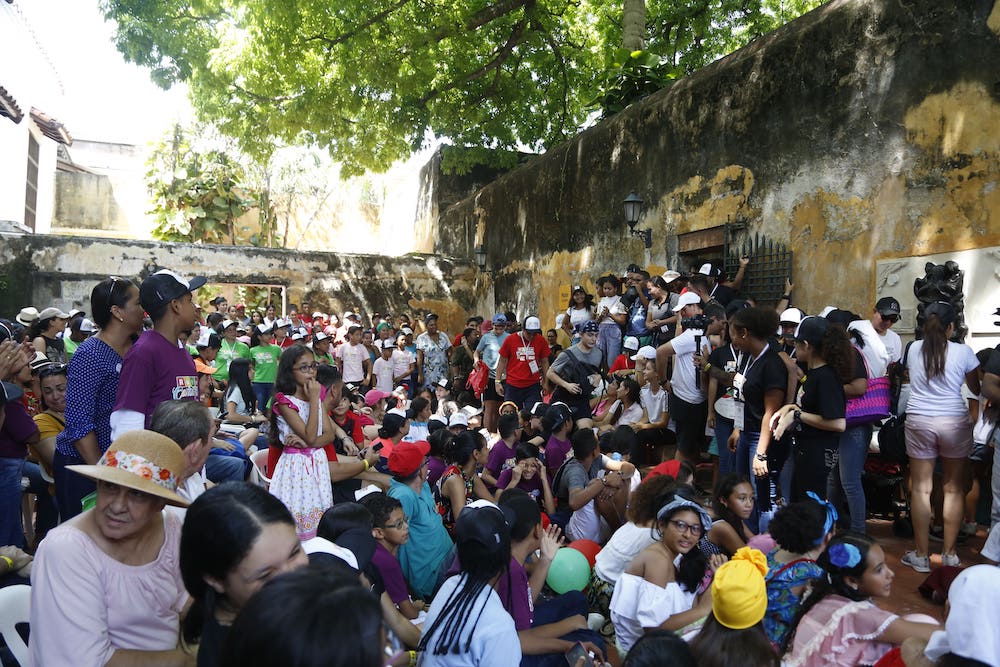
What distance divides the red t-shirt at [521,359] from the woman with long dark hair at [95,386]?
5108 mm

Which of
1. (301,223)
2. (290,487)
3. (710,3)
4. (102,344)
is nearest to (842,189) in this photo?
(290,487)

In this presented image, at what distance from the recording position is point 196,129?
1998 centimetres

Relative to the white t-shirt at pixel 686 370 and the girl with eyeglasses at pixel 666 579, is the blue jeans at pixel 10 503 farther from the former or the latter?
the white t-shirt at pixel 686 370

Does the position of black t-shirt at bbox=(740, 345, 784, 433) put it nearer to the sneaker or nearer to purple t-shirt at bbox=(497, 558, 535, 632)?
the sneaker

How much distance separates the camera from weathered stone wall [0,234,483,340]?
1327cm

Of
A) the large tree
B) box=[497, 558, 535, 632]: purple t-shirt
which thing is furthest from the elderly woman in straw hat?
the large tree

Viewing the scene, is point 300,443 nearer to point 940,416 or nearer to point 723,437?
point 723,437

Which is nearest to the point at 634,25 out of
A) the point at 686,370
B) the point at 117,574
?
the point at 686,370

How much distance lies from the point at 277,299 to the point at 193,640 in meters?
15.1

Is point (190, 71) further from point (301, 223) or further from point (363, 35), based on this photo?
point (301, 223)

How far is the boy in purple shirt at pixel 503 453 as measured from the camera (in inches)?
217

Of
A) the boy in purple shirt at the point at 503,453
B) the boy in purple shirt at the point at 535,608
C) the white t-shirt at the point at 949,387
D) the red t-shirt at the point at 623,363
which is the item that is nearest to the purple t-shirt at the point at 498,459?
the boy in purple shirt at the point at 503,453

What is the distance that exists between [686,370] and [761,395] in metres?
1.46

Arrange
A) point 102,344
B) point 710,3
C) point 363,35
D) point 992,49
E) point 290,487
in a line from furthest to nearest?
1. point 710,3
2. point 363,35
3. point 992,49
4. point 290,487
5. point 102,344
